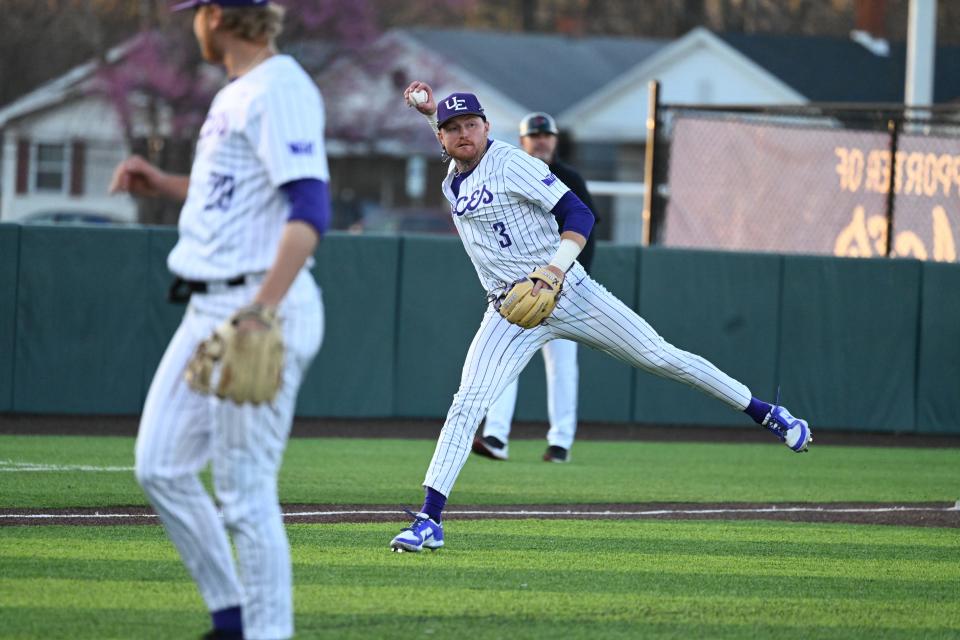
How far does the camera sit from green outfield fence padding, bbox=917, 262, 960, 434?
14281mm

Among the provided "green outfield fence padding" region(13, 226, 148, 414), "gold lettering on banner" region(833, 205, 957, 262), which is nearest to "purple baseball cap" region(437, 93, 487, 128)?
"green outfield fence padding" region(13, 226, 148, 414)

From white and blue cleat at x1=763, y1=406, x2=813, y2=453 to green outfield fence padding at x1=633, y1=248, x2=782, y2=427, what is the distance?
6.63m

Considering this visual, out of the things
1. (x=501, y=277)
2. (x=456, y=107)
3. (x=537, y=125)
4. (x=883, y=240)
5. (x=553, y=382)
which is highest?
(x=537, y=125)

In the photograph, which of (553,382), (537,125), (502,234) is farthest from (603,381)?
(502,234)

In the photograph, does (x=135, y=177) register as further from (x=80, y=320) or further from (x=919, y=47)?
(x=919, y=47)

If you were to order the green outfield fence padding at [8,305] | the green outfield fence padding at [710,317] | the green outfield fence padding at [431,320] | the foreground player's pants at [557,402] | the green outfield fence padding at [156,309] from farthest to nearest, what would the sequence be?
the green outfield fence padding at [710,317] → the green outfield fence padding at [431,320] → the green outfield fence padding at [156,309] → the green outfield fence padding at [8,305] → the foreground player's pants at [557,402]

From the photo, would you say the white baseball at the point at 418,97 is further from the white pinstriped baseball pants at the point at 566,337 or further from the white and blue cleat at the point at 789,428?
the white and blue cleat at the point at 789,428

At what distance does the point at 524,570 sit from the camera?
6.22m

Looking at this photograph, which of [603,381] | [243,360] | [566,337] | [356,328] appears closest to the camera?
[243,360]

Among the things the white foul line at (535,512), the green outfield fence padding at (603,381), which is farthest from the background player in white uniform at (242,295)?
the green outfield fence padding at (603,381)

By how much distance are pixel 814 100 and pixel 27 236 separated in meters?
28.6

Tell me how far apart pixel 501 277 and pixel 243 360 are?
10.0 feet

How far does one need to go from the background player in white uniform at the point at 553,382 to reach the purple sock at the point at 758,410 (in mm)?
3118

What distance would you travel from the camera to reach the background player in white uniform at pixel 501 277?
21.6 ft
